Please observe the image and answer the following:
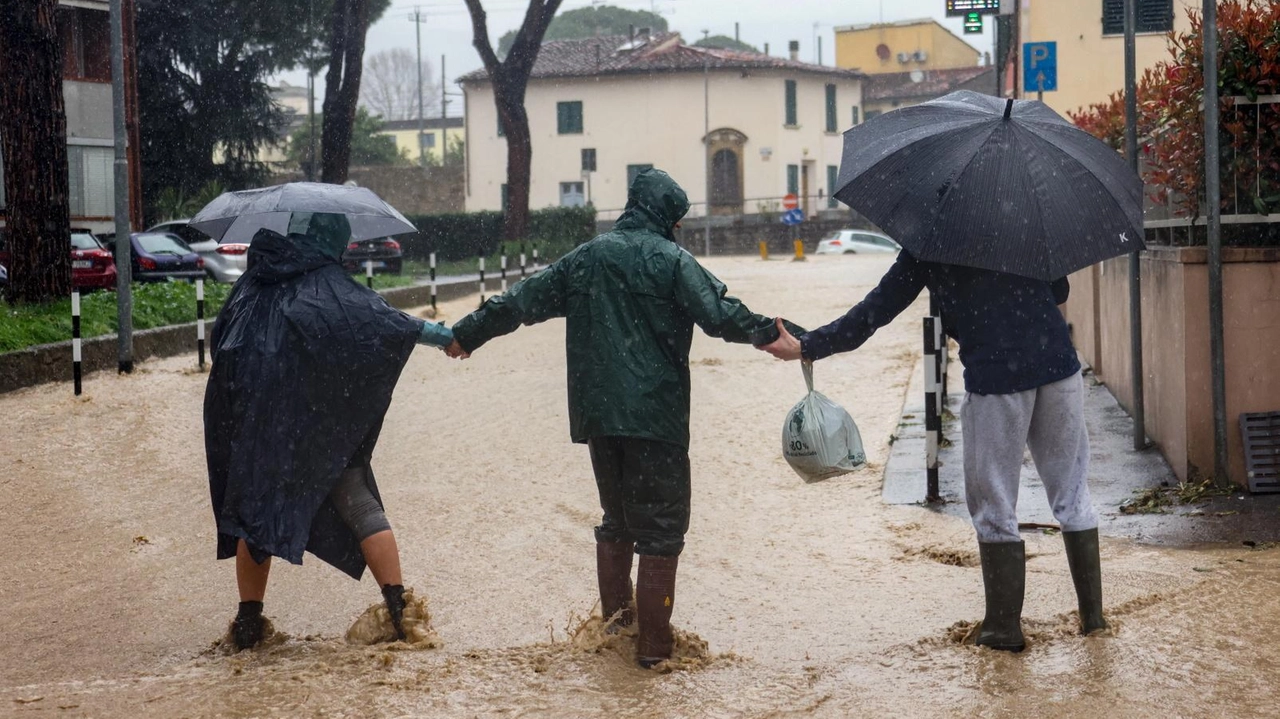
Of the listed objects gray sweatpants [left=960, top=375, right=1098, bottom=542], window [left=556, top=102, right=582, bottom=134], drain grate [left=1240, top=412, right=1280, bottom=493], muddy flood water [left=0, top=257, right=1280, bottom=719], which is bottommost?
muddy flood water [left=0, top=257, right=1280, bottom=719]

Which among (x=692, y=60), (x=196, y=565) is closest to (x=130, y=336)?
(x=196, y=565)

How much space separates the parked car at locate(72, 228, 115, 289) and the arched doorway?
43.5 metres

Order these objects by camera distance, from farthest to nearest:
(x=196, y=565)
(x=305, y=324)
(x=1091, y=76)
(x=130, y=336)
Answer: (x=1091, y=76)
(x=130, y=336)
(x=196, y=565)
(x=305, y=324)

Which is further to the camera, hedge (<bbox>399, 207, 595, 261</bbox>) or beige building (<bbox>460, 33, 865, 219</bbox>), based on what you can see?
beige building (<bbox>460, 33, 865, 219</bbox>)

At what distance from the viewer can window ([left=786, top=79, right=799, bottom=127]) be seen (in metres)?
67.1

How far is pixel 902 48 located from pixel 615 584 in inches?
3254

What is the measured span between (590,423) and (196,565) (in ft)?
10.1

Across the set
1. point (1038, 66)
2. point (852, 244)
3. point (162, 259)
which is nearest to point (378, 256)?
point (162, 259)

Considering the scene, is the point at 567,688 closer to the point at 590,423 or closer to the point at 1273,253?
the point at 590,423

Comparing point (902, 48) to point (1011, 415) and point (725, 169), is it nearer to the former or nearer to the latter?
point (725, 169)

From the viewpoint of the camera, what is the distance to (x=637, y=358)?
16.5ft

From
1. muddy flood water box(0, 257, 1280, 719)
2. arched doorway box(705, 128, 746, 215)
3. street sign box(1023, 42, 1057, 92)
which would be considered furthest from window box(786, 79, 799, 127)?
muddy flood water box(0, 257, 1280, 719)

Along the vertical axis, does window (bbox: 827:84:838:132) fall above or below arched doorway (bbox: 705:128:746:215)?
above

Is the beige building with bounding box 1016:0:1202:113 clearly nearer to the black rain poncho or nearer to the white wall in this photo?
the black rain poncho
